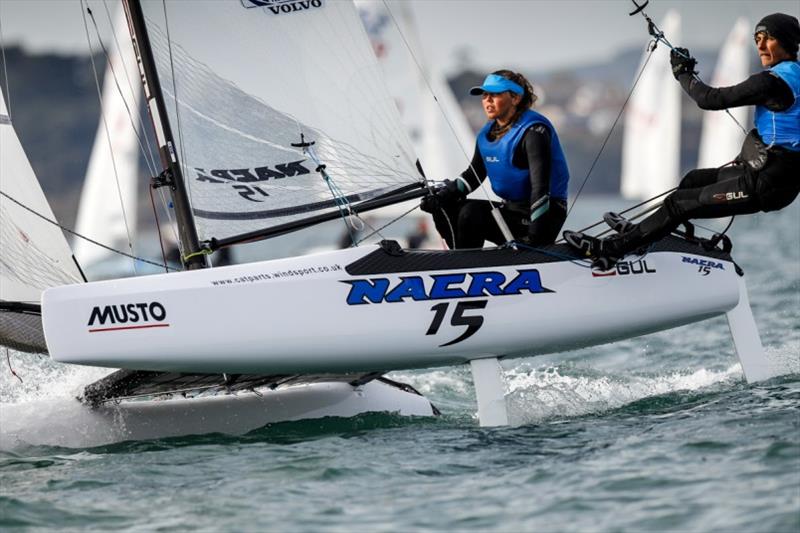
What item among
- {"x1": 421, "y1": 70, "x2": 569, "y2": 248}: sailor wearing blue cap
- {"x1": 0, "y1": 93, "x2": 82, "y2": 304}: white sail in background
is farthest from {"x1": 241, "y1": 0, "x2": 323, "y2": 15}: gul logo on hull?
{"x1": 0, "y1": 93, "x2": 82, "y2": 304}: white sail in background

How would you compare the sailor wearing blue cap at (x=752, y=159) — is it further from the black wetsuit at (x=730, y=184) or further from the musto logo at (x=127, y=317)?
the musto logo at (x=127, y=317)

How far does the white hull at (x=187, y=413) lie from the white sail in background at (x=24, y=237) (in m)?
0.45

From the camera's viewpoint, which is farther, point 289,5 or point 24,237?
point 289,5

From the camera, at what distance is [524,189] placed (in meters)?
4.76

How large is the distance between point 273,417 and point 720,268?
6.17 feet

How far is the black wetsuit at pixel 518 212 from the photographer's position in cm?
455

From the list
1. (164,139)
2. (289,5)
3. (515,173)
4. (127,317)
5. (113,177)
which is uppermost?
(113,177)

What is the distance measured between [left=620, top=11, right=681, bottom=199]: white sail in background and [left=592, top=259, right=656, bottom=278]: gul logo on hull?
21162mm

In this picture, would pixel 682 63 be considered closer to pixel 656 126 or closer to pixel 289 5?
pixel 289 5

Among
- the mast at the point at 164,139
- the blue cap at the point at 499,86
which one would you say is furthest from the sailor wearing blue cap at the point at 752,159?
the mast at the point at 164,139

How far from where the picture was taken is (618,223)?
187 inches

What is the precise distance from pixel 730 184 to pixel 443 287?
110 centimetres

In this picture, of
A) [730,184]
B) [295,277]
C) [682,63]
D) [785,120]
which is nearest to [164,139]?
[295,277]

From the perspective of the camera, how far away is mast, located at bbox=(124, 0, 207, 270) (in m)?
4.68
